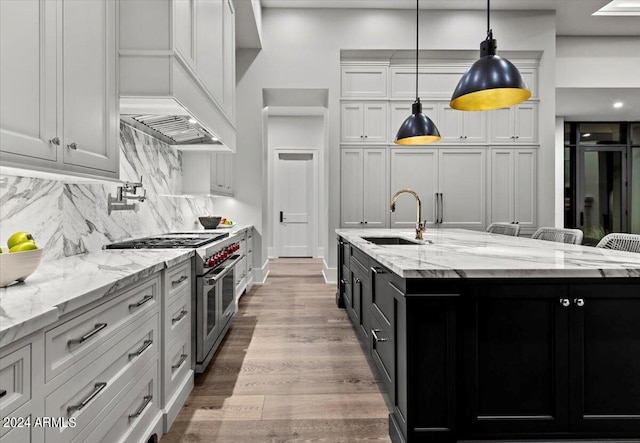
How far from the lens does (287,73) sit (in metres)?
5.36

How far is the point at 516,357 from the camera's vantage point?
1.48 meters

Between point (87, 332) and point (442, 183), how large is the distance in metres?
5.05

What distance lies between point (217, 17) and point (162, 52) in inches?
53.4

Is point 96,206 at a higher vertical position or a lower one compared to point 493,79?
lower

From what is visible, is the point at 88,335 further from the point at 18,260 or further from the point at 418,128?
the point at 418,128

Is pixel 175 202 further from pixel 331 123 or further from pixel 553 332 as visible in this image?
pixel 553 332

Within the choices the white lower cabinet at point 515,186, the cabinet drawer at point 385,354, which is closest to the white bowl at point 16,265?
the cabinet drawer at point 385,354

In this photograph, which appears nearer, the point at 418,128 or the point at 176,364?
the point at 176,364

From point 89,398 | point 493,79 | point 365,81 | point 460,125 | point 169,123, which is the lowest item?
point 89,398

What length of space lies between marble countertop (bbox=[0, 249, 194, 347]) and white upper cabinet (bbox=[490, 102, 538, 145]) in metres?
4.96

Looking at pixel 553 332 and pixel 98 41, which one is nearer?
pixel 553 332

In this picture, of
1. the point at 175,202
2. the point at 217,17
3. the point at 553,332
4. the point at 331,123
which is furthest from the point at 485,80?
the point at 331,123

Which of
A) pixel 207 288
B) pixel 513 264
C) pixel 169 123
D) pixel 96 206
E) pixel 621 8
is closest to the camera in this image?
pixel 513 264

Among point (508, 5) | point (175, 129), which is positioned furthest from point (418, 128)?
point (508, 5)
